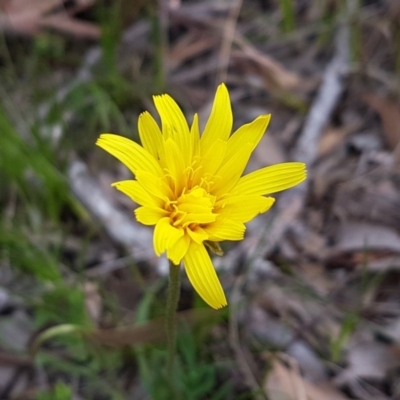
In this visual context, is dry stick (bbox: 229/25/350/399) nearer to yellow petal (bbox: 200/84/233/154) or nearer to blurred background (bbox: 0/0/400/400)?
blurred background (bbox: 0/0/400/400)

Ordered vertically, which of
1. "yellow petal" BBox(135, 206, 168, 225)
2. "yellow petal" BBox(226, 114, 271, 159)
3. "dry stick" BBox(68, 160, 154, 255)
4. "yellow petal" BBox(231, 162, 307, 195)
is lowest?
"yellow petal" BBox(135, 206, 168, 225)

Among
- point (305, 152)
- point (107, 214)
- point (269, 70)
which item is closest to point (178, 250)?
point (107, 214)

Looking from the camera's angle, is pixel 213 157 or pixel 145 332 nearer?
pixel 213 157

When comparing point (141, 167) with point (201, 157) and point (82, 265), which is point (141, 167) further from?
point (82, 265)

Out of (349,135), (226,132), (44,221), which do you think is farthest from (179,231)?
(349,135)

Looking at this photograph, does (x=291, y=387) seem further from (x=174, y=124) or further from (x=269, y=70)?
(x=269, y=70)

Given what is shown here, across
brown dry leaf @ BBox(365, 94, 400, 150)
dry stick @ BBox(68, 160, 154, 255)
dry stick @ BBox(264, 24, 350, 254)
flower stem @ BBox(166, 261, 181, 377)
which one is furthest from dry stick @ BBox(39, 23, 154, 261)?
brown dry leaf @ BBox(365, 94, 400, 150)

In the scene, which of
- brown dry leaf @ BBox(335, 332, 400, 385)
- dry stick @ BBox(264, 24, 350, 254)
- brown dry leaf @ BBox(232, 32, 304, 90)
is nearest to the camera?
brown dry leaf @ BBox(335, 332, 400, 385)
